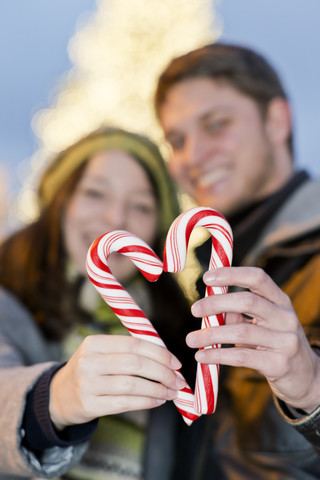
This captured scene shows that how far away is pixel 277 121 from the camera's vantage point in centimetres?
271

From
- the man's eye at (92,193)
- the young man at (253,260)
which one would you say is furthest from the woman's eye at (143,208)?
the young man at (253,260)

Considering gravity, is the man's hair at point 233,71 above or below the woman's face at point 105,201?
above

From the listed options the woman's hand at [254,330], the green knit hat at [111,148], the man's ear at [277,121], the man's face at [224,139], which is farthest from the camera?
the man's ear at [277,121]

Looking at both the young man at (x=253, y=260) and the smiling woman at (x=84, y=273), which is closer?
the young man at (x=253, y=260)

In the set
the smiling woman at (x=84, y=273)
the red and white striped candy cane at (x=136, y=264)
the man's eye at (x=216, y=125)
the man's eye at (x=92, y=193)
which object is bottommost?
the smiling woman at (x=84, y=273)

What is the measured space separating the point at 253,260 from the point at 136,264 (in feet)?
2.79

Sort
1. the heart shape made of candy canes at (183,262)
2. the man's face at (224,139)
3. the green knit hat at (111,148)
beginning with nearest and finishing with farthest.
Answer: the heart shape made of candy canes at (183,262) < the green knit hat at (111,148) < the man's face at (224,139)

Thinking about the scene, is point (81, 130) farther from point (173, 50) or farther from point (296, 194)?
point (296, 194)

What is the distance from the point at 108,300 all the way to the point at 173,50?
25.0 ft

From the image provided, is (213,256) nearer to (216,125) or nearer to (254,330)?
(254,330)

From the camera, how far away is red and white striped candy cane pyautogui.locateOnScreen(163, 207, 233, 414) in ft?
3.83

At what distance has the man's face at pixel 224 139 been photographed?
8.46 ft

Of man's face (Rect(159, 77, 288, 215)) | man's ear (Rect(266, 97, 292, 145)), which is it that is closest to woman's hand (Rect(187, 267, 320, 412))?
man's face (Rect(159, 77, 288, 215))

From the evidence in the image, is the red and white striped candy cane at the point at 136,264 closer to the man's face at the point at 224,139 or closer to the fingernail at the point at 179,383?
the fingernail at the point at 179,383
